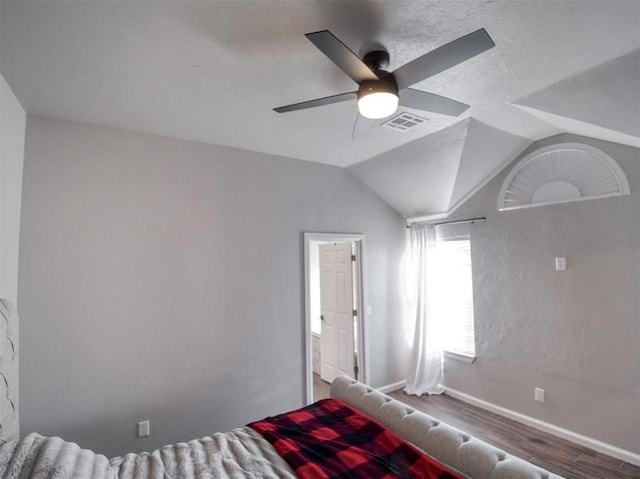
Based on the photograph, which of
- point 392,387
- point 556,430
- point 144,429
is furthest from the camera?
point 392,387

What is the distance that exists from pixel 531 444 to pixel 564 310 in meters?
1.22

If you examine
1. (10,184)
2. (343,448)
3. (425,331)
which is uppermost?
(10,184)

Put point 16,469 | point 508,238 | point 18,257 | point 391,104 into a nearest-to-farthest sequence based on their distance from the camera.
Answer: point 16,469, point 391,104, point 18,257, point 508,238

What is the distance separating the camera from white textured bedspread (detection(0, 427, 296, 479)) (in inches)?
48.7

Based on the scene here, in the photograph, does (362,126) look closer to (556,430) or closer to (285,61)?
(285,61)

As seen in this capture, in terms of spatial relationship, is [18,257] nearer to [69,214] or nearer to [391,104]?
[69,214]

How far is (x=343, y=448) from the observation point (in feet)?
5.65

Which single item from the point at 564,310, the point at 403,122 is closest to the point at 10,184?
the point at 403,122

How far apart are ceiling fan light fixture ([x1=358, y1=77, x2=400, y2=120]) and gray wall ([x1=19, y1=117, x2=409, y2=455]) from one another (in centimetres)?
183

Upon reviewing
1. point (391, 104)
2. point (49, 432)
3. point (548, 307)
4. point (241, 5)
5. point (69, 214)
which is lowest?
point (49, 432)

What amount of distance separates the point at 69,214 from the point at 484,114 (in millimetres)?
3232

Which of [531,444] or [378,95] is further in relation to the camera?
[531,444]

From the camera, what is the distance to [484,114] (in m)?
2.54

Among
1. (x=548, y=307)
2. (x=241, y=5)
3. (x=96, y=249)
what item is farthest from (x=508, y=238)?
(x=96, y=249)
